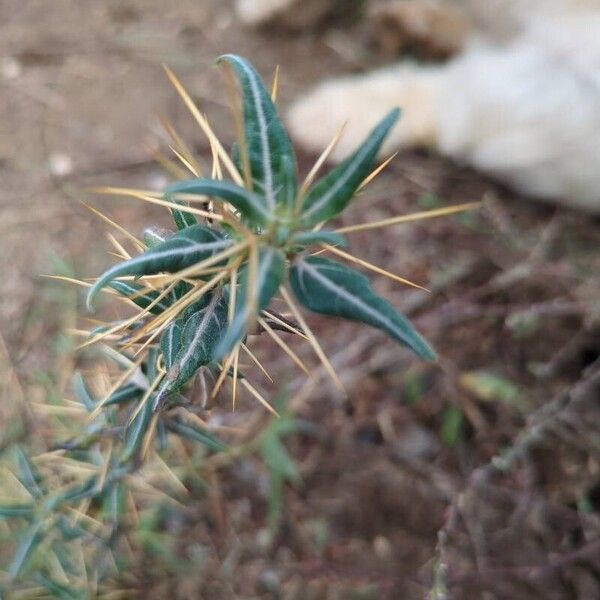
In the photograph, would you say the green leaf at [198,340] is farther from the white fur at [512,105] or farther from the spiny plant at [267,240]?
the white fur at [512,105]

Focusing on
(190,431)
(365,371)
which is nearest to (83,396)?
(190,431)

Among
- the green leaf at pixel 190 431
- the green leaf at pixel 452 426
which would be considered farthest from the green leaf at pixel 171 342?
the green leaf at pixel 452 426

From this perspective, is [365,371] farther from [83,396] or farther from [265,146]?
[265,146]

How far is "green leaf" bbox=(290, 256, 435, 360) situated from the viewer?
0.39m

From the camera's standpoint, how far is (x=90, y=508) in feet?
3.01

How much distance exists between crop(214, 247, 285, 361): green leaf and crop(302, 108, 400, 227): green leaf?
37 millimetres

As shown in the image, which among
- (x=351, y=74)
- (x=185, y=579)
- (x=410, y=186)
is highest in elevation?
(x=351, y=74)

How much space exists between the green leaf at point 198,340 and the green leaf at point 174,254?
0.18 ft

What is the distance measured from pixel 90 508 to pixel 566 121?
3.99 feet

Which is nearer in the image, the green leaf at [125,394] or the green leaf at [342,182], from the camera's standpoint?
the green leaf at [342,182]

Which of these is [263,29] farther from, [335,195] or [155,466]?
[335,195]

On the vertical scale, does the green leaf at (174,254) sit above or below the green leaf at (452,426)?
above

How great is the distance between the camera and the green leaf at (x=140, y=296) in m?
0.54

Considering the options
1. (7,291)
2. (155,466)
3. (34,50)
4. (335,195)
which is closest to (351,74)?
(34,50)
